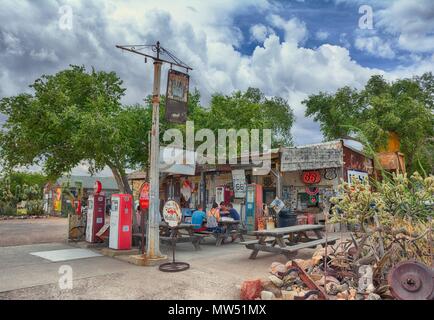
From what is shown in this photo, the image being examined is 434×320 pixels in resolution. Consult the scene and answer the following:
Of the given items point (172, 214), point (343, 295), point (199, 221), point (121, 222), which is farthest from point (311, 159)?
point (343, 295)

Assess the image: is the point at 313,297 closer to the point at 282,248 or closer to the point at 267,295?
the point at 267,295

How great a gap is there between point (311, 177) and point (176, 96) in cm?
→ 926

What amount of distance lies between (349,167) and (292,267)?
10.7m

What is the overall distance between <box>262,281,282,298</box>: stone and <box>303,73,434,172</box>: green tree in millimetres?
11904

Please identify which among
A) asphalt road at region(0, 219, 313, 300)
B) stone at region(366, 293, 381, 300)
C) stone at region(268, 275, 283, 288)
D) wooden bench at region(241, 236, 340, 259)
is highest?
wooden bench at region(241, 236, 340, 259)

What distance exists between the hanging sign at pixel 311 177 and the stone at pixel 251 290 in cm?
1074

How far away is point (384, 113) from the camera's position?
A: 19.5 metres

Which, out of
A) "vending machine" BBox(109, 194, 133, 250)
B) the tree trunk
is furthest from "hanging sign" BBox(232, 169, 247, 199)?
"vending machine" BBox(109, 194, 133, 250)

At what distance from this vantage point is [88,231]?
9977 mm

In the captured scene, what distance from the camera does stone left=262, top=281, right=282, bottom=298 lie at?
196 inches

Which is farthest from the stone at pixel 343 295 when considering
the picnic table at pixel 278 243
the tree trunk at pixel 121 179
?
the tree trunk at pixel 121 179

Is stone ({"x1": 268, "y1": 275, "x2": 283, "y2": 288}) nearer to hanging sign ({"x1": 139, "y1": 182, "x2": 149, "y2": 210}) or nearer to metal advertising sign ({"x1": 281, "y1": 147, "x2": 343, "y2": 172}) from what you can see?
hanging sign ({"x1": 139, "y1": 182, "x2": 149, "y2": 210})
